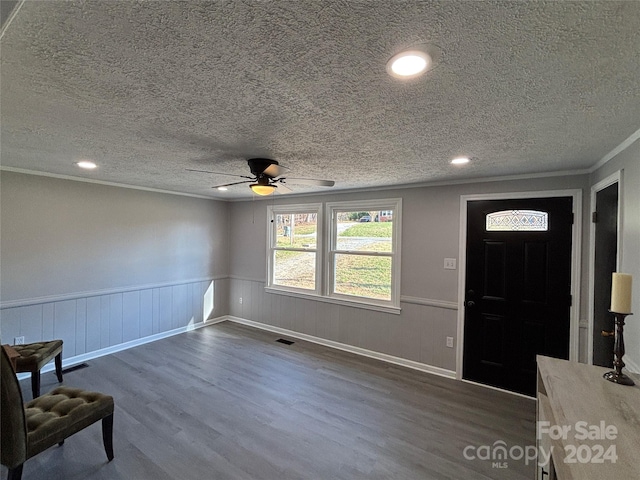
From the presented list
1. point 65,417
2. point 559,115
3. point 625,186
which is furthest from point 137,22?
point 625,186

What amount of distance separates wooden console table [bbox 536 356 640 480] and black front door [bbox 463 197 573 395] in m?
1.64

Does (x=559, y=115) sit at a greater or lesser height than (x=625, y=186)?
greater

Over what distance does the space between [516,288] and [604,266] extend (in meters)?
0.74

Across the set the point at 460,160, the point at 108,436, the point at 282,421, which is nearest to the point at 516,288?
the point at 460,160

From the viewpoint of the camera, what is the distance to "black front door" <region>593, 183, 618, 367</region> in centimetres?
264

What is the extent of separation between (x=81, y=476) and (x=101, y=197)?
326cm

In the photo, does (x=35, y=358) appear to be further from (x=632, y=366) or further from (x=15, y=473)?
(x=632, y=366)

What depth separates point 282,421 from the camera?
2576mm

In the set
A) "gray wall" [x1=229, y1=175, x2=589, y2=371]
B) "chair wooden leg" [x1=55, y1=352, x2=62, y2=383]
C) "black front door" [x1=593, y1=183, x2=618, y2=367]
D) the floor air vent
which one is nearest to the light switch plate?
"gray wall" [x1=229, y1=175, x2=589, y2=371]

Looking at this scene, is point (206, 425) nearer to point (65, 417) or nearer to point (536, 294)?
point (65, 417)

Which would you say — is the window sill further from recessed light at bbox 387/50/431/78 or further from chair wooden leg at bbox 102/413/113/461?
recessed light at bbox 387/50/431/78

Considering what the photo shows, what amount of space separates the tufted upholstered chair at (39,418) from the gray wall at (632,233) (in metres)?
3.57

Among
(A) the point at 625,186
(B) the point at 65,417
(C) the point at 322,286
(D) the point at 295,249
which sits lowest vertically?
(B) the point at 65,417

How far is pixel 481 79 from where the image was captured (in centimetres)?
122
